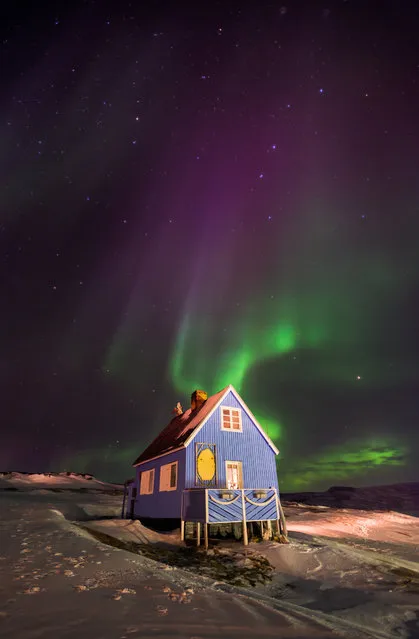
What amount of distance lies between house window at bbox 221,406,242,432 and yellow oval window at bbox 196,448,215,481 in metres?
1.96

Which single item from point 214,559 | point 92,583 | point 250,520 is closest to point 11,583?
point 92,583

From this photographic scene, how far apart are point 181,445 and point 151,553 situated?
6123 mm

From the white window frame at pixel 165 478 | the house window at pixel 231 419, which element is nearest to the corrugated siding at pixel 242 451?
the house window at pixel 231 419

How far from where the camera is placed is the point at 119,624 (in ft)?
16.1

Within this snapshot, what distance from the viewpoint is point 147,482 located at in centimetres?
2669

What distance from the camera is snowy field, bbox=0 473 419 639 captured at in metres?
5.00

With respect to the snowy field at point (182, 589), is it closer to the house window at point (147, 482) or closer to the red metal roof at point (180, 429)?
the red metal roof at point (180, 429)

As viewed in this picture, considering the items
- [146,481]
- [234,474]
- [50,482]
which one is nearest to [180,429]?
[234,474]

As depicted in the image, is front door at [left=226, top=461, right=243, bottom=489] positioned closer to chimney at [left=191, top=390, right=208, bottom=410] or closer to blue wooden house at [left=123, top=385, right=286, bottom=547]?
blue wooden house at [left=123, top=385, right=286, bottom=547]

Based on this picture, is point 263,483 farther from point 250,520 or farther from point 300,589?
point 300,589

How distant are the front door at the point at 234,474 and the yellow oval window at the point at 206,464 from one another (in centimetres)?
112

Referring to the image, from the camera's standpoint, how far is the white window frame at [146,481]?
25703 millimetres

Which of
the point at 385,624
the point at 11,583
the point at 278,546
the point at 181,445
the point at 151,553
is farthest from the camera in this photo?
the point at 181,445

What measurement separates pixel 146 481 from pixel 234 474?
28.8 ft
